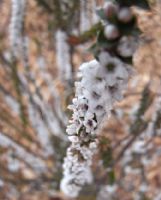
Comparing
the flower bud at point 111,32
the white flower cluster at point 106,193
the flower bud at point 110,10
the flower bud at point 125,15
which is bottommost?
the flower bud at point 111,32

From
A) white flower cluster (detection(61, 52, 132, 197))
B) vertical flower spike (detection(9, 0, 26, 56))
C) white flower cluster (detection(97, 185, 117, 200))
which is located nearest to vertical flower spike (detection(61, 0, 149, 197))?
white flower cluster (detection(61, 52, 132, 197))

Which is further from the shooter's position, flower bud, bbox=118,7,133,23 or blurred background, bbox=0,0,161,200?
blurred background, bbox=0,0,161,200

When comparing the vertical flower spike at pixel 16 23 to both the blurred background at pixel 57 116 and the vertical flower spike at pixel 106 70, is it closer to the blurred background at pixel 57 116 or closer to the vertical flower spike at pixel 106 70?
the blurred background at pixel 57 116

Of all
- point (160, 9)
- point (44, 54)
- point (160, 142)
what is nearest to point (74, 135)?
point (160, 9)

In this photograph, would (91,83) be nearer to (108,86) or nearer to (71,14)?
(108,86)

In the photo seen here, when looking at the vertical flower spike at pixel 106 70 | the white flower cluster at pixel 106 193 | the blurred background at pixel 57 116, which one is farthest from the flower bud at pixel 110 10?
the white flower cluster at pixel 106 193

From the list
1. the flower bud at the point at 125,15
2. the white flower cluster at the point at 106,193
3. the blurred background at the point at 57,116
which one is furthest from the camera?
the white flower cluster at the point at 106,193

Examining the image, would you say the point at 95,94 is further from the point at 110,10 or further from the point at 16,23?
the point at 16,23

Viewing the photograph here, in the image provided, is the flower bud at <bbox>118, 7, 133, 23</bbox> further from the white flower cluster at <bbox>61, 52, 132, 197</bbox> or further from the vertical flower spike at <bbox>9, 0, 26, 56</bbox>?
the vertical flower spike at <bbox>9, 0, 26, 56</bbox>
